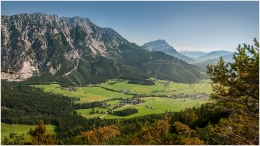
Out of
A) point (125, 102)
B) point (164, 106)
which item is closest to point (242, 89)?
point (164, 106)

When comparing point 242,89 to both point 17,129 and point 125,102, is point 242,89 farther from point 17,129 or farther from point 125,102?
point 125,102

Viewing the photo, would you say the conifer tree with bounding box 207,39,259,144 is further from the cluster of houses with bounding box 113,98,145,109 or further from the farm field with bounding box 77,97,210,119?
the cluster of houses with bounding box 113,98,145,109

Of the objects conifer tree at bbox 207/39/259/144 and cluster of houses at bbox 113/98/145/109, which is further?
cluster of houses at bbox 113/98/145/109

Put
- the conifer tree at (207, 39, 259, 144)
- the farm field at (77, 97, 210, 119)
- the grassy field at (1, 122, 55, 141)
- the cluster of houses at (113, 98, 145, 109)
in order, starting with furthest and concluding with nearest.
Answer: the cluster of houses at (113, 98, 145, 109) < the farm field at (77, 97, 210, 119) < the grassy field at (1, 122, 55, 141) < the conifer tree at (207, 39, 259, 144)

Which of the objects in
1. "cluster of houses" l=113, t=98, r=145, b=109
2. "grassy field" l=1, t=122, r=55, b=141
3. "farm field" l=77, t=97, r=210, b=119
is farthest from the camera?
"cluster of houses" l=113, t=98, r=145, b=109

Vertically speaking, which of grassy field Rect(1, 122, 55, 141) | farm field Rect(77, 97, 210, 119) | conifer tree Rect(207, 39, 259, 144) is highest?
conifer tree Rect(207, 39, 259, 144)

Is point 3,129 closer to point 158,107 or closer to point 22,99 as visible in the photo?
point 22,99

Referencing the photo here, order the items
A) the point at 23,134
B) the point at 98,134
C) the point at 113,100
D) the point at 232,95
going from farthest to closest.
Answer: the point at 113,100 → the point at 23,134 → the point at 98,134 → the point at 232,95

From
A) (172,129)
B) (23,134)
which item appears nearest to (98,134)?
(172,129)

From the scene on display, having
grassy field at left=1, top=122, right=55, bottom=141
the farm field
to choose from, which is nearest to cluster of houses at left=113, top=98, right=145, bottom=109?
the farm field

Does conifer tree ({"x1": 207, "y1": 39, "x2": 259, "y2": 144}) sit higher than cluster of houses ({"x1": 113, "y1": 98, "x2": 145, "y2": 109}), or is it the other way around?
conifer tree ({"x1": 207, "y1": 39, "x2": 259, "y2": 144})

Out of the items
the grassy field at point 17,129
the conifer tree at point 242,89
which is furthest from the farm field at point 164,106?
the conifer tree at point 242,89
